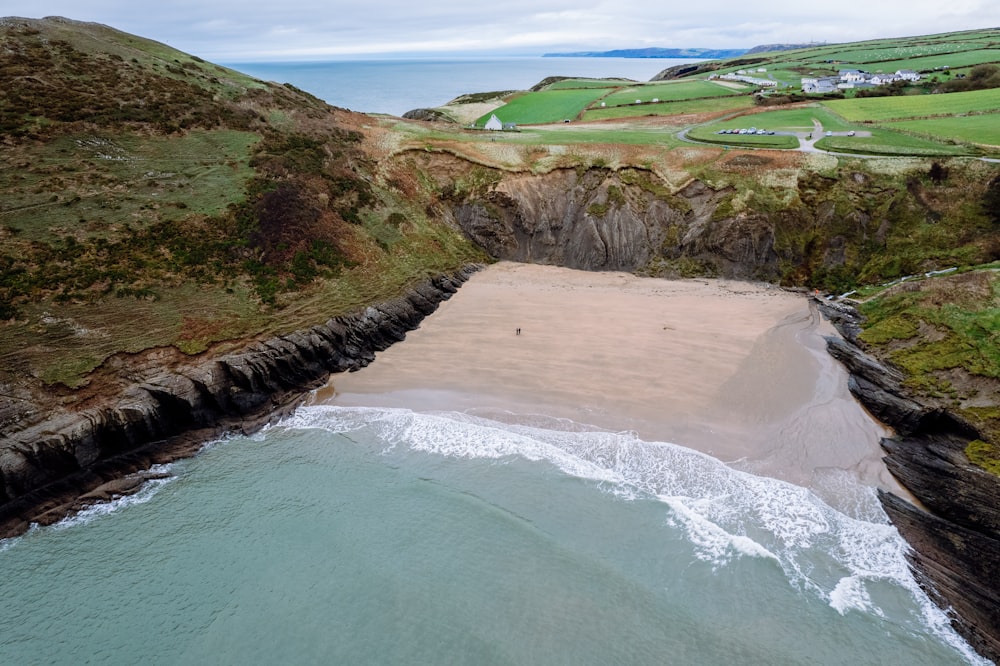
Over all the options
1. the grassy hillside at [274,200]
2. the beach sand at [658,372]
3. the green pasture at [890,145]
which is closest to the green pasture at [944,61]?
the grassy hillside at [274,200]

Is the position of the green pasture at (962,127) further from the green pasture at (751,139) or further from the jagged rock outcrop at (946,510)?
the jagged rock outcrop at (946,510)

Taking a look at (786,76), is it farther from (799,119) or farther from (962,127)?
(962,127)

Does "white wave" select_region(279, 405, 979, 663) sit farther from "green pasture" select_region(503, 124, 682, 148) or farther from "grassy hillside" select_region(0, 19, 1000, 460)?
"green pasture" select_region(503, 124, 682, 148)

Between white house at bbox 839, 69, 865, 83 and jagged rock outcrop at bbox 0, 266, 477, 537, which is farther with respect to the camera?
white house at bbox 839, 69, 865, 83

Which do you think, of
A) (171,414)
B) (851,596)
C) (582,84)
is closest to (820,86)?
(582,84)

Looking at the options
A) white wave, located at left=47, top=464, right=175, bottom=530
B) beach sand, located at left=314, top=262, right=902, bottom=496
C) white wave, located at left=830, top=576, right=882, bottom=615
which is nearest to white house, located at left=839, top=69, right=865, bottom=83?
beach sand, located at left=314, top=262, right=902, bottom=496

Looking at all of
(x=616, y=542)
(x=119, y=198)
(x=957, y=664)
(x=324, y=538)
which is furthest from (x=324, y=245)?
(x=957, y=664)

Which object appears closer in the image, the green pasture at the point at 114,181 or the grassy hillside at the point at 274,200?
the grassy hillside at the point at 274,200
